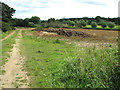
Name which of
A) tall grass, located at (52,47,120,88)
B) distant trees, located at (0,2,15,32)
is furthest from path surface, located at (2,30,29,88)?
distant trees, located at (0,2,15,32)

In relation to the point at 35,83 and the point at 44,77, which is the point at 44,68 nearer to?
the point at 44,77

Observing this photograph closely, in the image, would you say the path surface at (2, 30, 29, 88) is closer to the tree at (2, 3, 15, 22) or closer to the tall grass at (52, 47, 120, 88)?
the tall grass at (52, 47, 120, 88)

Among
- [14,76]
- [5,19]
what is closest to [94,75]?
[14,76]

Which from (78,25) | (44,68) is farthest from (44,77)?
(78,25)

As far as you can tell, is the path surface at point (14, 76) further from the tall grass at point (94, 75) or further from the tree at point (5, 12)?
the tree at point (5, 12)

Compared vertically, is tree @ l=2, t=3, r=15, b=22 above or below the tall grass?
above

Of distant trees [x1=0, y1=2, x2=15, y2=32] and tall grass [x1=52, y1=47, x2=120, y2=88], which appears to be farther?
distant trees [x1=0, y1=2, x2=15, y2=32]

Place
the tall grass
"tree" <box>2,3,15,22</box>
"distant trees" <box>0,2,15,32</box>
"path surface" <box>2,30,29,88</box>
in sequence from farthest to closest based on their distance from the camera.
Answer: "tree" <box>2,3,15,22</box> → "distant trees" <box>0,2,15,32</box> → "path surface" <box>2,30,29,88</box> → the tall grass

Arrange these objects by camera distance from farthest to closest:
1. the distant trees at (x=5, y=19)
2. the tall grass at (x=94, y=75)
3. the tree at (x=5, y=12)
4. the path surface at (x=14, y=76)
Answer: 1. the tree at (x=5, y=12)
2. the distant trees at (x=5, y=19)
3. the path surface at (x=14, y=76)
4. the tall grass at (x=94, y=75)

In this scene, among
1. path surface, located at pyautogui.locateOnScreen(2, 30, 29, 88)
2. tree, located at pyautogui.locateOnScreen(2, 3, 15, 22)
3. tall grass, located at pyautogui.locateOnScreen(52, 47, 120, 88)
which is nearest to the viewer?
tall grass, located at pyautogui.locateOnScreen(52, 47, 120, 88)

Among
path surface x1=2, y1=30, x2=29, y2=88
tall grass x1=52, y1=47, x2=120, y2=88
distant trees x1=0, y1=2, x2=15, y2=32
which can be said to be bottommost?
path surface x1=2, y1=30, x2=29, y2=88

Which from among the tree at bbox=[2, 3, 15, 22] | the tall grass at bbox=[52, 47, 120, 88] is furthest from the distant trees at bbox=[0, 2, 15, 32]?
the tall grass at bbox=[52, 47, 120, 88]

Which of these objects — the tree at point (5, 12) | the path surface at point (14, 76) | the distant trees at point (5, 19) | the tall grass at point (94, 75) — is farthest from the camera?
the tree at point (5, 12)

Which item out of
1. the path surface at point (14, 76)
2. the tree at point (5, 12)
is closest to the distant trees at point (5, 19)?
the tree at point (5, 12)
